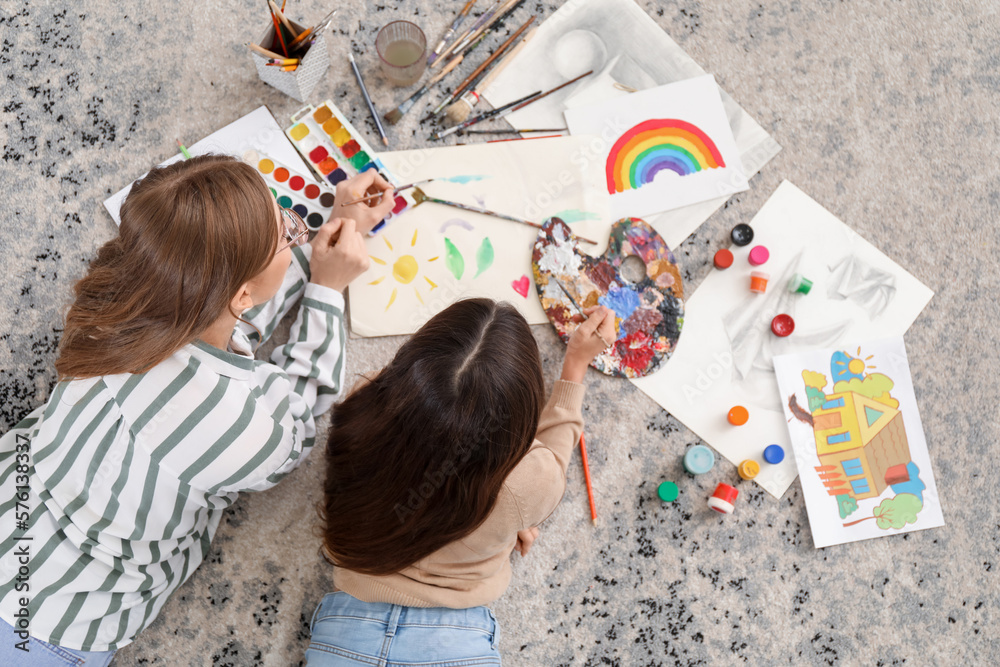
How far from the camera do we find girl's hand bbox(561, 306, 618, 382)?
3.15 feet

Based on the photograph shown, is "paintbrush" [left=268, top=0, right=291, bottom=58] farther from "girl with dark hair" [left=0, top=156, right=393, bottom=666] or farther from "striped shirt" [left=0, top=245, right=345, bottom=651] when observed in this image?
"striped shirt" [left=0, top=245, right=345, bottom=651]

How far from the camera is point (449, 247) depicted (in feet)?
3.29

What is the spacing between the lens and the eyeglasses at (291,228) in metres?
0.82

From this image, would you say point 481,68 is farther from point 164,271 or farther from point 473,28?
point 164,271

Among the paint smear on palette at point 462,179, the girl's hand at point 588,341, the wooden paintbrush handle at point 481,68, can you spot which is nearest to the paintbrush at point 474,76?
the wooden paintbrush handle at point 481,68

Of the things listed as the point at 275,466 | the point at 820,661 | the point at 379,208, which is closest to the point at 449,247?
the point at 379,208

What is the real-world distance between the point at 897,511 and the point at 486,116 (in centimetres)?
93

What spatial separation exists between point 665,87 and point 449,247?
455 mm

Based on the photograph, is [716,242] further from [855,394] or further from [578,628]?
[578,628]

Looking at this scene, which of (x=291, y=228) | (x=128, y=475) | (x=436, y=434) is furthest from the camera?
(x=291, y=228)

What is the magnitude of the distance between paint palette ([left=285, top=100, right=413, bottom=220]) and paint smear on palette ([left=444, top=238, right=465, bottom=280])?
3.7 inches

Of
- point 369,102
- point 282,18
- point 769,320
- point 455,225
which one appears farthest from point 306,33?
point 769,320

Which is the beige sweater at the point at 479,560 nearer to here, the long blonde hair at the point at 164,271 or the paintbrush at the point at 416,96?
the long blonde hair at the point at 164,271

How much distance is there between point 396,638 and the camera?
0.82 m
